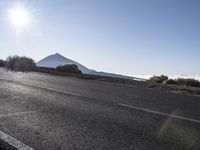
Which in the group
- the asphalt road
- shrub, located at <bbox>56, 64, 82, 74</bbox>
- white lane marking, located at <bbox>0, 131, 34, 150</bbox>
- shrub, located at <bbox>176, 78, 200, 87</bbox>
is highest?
shrub, located at <bbox>56, 64, 82, 74</bbox>

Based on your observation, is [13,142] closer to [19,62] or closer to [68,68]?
[68,68]

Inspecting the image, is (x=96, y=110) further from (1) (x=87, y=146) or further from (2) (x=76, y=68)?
(2) (x=76, y=68)

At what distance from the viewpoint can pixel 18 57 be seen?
94.4ft

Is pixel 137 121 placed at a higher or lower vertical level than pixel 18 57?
lower

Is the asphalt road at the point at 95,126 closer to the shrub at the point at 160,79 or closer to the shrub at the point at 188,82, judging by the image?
the shrub at the point at 188,82

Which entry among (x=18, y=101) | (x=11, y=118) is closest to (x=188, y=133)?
(x=11, y=118)

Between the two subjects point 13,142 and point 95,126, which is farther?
point 95,126

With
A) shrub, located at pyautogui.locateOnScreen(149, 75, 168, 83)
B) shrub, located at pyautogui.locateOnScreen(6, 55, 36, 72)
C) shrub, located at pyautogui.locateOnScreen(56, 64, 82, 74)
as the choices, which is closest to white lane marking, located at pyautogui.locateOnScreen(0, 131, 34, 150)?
shrub, located at pyautogui.locateOnScreen(149, 75, 168, 83)

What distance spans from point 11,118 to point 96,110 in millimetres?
1952

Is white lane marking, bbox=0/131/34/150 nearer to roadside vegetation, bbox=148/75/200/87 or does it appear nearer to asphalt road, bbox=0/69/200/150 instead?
asphalt road, bbox=0/69/200/150

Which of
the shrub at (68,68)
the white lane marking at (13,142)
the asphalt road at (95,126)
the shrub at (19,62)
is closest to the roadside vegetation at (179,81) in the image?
the shrub at (68,68)

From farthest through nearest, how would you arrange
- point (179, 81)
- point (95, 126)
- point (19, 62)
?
point (19, 62) → point (179, 81) → point (95, 126)

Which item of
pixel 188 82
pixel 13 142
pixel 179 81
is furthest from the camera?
pixel 179 81

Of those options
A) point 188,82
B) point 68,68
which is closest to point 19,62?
point 68,68
